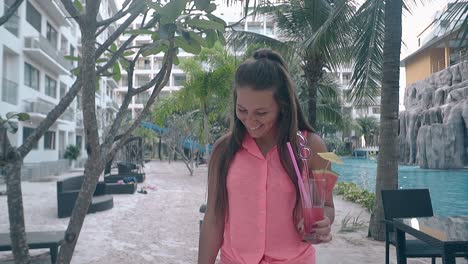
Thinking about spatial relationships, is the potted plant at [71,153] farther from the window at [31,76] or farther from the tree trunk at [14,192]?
the tree trunk at [14,192]

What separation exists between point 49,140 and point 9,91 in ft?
24.0

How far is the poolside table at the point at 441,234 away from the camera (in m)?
2.47

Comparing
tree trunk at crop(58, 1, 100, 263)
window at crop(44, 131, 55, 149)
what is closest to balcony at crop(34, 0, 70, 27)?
window at crop(44, 131, 55, 149)

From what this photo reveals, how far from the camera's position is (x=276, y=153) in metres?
1.52

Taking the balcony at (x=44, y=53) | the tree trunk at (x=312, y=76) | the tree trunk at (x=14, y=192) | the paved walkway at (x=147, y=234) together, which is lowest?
the paved walkway at (x=147, y=234)

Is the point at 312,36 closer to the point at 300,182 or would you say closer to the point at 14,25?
the point at 300,182

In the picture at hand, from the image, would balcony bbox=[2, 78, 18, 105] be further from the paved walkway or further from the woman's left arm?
the woman's left arm

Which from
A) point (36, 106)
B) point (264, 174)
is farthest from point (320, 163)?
point (36, 106)

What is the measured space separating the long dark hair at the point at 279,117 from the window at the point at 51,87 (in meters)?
26.1

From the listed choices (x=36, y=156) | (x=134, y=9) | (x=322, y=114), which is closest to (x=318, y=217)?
(x=134, y=9)

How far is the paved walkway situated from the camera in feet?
18.0

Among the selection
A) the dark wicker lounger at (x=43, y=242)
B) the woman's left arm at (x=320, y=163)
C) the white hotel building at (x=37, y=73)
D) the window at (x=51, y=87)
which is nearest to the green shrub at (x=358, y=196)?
the dark wicker lounger at (x=43, y=242)

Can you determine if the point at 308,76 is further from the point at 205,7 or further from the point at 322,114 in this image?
the point at 205,7

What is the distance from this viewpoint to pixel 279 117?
61.7 inches
